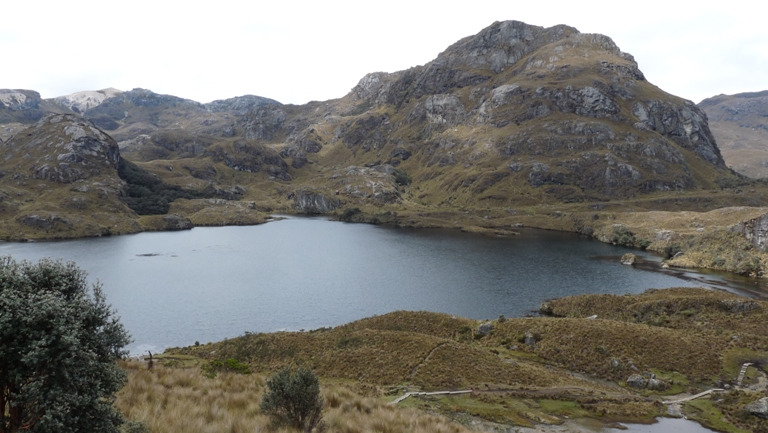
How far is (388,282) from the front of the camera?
102 meters

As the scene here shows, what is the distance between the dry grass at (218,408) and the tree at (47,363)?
2.95m

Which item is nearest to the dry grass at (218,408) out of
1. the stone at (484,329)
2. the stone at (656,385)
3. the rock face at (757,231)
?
the stone at (656,385)

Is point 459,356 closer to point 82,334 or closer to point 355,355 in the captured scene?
point 355,355

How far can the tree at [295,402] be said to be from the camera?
1592cm

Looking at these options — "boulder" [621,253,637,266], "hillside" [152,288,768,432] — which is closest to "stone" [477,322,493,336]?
"hillside" [152,288,768,432]

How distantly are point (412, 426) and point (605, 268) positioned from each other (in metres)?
113

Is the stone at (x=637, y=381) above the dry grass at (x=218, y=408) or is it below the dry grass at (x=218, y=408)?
below

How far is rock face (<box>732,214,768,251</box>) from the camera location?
355ft

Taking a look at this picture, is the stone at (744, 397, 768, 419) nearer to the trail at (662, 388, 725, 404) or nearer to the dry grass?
the trail at (662, 388, 725, 404)

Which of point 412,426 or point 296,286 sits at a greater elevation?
point 412,426

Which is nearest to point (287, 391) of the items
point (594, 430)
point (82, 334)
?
point (82, 334)

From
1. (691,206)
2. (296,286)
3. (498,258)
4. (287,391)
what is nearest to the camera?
(287,391)

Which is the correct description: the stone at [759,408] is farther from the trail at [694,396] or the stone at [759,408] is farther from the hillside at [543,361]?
the trail at [694,396]

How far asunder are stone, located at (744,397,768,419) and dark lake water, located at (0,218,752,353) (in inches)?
1704
